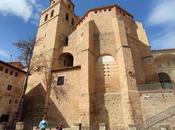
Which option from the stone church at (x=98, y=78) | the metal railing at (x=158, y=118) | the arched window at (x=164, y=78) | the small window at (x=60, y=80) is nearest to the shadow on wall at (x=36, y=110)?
the stone church at (x=98, y=78)

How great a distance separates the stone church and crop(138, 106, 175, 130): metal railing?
133 mm

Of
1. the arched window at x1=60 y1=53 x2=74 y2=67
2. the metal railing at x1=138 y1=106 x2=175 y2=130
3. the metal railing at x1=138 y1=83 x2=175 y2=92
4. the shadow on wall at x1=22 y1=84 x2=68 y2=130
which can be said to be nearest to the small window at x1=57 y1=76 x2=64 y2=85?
the shadow on wall at x1=22 y1=84 x2=68 y2=130

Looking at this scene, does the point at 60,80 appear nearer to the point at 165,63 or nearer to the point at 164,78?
the point at 164,78

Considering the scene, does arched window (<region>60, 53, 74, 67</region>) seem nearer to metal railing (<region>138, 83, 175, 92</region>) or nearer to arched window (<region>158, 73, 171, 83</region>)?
metal railing (<region>138, 83, 175, 92</region>)

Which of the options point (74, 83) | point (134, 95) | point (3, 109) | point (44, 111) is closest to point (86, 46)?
point (74, 83)

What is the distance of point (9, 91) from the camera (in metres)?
21.3

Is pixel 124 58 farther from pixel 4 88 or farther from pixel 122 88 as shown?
pixel 4 88

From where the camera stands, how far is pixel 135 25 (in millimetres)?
24984

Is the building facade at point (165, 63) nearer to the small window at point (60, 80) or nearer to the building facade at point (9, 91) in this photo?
the small window at point (60, 80)

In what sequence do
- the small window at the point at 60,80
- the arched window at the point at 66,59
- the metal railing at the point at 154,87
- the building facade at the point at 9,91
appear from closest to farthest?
the metal railing at the point at 154,87, the building facade at the point at 9,91, the small window at the point at 60,80, the arched window at the point at 66,59

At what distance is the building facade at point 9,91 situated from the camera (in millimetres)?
20178

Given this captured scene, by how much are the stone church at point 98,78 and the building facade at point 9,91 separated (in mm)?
1580

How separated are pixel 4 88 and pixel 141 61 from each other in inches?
704

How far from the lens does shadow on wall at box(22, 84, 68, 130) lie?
19.0 metres
